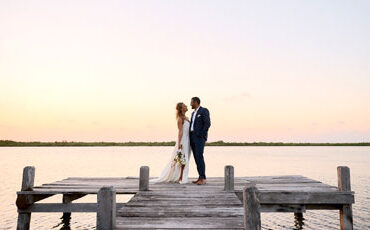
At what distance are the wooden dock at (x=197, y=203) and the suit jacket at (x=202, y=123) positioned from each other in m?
Answer: 1.69

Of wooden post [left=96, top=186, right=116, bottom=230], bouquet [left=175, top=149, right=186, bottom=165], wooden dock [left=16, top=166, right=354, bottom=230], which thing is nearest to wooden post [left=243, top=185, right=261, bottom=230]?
wooden dock [left=16, top=166, right=354, bottom=230]

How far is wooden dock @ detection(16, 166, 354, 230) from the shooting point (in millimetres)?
5812

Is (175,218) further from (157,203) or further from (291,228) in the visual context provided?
(291,228)

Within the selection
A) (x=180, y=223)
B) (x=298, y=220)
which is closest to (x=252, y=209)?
(x=180, y=223)

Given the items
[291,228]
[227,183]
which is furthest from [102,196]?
[291,228]

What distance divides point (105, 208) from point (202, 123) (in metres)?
6.36

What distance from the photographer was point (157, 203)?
8609 millimetres

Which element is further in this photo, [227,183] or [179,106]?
[179,106]

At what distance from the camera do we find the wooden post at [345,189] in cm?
1038

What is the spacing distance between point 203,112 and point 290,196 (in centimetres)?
→ 367

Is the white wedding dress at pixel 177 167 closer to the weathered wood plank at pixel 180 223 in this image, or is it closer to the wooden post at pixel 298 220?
the weathered wood plank at pixel 180 223

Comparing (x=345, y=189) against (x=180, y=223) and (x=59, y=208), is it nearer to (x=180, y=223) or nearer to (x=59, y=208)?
(x=180, y=223)

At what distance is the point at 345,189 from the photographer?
34.9 feet

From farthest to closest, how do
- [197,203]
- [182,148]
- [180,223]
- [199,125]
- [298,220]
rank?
[298,220] < [182,148] < [199,125] < [197,203] < [180,223]
